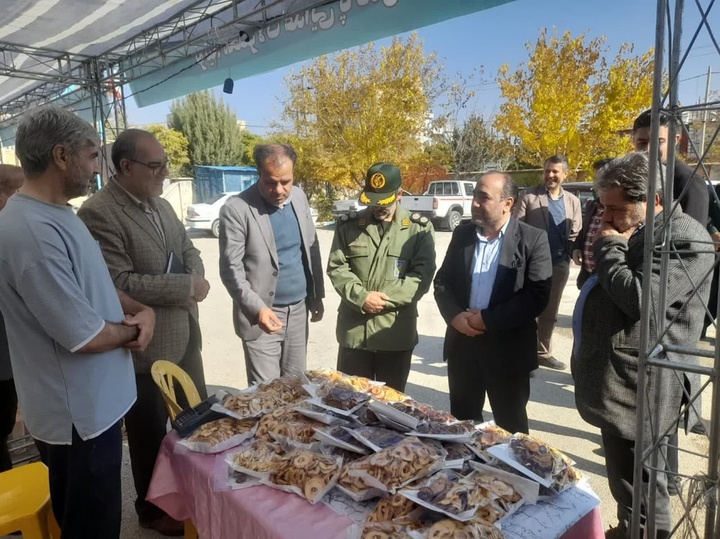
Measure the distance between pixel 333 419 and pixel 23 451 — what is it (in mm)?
2536

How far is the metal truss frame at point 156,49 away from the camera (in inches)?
245

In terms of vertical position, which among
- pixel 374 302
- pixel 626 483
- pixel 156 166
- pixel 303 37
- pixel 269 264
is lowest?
pixel 626 483

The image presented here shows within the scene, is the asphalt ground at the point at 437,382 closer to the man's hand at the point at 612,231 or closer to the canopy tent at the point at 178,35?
the man's hand at the point at 612,231

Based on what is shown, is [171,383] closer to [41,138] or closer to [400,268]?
[41,138]

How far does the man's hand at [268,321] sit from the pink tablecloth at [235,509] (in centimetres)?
99

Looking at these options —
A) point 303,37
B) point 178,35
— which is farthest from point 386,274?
point 178,35

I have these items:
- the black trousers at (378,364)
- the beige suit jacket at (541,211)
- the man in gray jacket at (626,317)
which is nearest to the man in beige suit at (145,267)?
the black trousers at (378,364)

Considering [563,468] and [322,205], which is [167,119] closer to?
[322,205]

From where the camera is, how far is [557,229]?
184 inches

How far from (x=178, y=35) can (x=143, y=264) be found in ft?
23.7

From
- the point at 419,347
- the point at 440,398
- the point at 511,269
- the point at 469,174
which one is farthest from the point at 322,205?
the point at 511,269

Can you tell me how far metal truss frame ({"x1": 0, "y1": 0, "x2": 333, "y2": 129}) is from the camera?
20.4ft

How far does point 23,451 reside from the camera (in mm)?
3088

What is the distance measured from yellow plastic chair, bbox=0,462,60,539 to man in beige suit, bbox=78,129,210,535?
42cm
